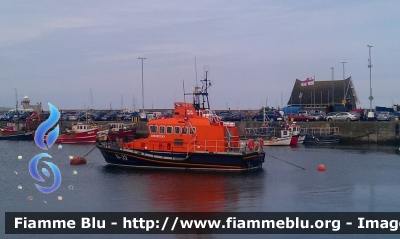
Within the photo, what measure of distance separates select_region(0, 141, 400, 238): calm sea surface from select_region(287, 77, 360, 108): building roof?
43042 millimetres

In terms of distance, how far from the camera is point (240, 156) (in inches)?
1065

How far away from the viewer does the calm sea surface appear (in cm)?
1905

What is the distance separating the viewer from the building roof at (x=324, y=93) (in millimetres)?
75062

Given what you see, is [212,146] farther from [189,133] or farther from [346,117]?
[346,117]

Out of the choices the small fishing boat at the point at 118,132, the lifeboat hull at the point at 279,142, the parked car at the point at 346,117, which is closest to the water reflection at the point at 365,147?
the lifeboat hull at the point at 279,142

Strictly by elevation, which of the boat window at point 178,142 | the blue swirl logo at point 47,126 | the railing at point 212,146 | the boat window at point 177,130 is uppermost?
the blue swirl logo at point 47,126

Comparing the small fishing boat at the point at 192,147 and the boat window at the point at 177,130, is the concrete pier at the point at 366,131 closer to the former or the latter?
the small fishing boat at the point at 192,147

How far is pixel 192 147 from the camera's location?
27.4 meters

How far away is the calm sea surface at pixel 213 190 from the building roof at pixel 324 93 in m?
43.0

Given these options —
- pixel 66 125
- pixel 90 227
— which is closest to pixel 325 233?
pixel 90 227

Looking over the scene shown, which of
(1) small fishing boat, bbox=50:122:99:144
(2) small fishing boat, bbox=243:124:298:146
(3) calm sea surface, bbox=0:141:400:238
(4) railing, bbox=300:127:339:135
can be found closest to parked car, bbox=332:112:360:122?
(4) railing, bbox=300:127:339:135

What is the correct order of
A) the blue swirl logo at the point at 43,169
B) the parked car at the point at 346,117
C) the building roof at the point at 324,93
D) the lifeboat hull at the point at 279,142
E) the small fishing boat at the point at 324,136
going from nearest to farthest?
the blue swirl logo at the point at 43,169 → the lifeboat hull at the point at 279,142 → the small fishing boat at the point at 324,136 → the parked car at the point at 346,117 → the building roof at the point at 324,93

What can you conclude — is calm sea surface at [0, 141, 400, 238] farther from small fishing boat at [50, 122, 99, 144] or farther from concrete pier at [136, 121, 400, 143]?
small fishing boat at [50, 122, 99, 144]
